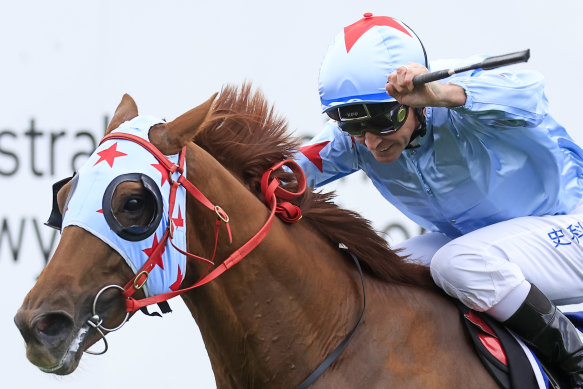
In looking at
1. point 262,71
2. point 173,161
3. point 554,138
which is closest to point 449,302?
point 554,138

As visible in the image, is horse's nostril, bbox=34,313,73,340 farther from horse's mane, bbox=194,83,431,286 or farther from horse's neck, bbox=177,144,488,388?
horse's mane, bbox=194,83,431,286

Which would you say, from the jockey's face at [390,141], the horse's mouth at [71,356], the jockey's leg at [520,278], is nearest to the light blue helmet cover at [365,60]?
the jockey's face at [390,141]

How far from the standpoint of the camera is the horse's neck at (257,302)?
2098mm

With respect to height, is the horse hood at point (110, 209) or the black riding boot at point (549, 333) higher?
the horse hood at point (110, 209)

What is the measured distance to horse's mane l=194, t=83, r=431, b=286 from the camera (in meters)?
2.26

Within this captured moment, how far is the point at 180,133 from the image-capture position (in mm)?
2008

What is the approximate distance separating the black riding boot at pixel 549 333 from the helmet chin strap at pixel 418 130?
56 cm

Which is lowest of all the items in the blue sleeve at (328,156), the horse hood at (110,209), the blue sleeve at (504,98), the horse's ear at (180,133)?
the blue sleeve at (328,156)

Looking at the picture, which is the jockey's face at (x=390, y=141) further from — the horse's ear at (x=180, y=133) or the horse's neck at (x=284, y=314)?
the horse's ear at (x=180, y=133)

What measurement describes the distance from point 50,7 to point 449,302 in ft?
8.76

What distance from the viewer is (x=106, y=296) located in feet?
6.17

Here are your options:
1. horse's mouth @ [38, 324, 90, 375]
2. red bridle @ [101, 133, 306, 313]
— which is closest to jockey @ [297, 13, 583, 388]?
red bridle @ [101, 133, 306, 313]

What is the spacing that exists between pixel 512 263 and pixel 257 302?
783 millimetres

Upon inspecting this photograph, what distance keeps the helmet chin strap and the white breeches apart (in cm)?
32
